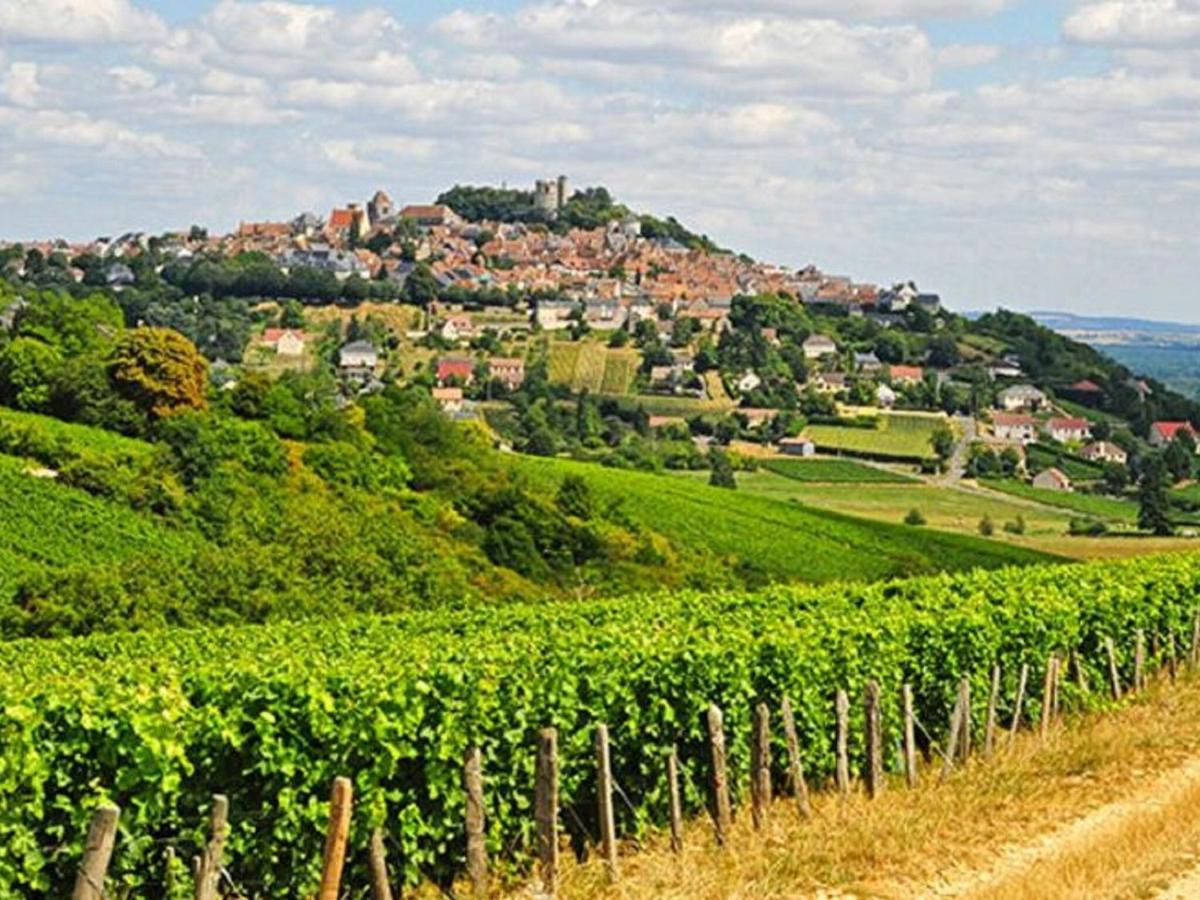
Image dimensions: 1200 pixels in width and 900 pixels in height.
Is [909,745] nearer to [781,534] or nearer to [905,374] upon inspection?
[781,534]

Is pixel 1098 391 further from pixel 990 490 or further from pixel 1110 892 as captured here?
pixel 1110 892

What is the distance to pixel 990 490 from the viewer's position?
359 feet

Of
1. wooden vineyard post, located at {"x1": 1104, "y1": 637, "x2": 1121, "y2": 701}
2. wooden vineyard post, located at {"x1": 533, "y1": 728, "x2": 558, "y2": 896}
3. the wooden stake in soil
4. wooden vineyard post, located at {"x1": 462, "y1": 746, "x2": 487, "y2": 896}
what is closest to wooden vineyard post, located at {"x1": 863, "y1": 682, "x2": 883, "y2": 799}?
the wooden stake in soil

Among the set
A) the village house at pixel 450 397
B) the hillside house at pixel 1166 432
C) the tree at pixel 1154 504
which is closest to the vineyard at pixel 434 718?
the tree at pixel 1154 504

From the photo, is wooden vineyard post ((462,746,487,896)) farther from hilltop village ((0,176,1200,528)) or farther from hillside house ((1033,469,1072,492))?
hillside house ((1033,469,1072,492))

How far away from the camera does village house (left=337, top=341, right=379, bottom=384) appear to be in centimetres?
13862

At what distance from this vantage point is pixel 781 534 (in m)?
67.4

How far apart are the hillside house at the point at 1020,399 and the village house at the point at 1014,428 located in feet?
31.9

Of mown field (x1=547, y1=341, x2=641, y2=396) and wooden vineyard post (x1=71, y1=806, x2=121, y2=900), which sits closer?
wooden vineyard post (x1=71, y1=806, x2=121, y2=900)

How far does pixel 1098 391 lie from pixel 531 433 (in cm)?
7149

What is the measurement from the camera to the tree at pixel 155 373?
195 ft

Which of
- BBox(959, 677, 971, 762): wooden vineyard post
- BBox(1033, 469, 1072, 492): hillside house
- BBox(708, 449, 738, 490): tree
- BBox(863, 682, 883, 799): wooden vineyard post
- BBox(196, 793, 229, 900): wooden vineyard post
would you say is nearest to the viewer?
BBox(196, 793, 229, 900): wooden vineyard post

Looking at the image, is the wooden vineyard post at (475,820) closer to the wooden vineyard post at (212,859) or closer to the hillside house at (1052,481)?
the wooden vineyard post at (212,859)

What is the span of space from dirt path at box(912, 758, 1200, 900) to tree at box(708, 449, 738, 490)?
8014 cm
